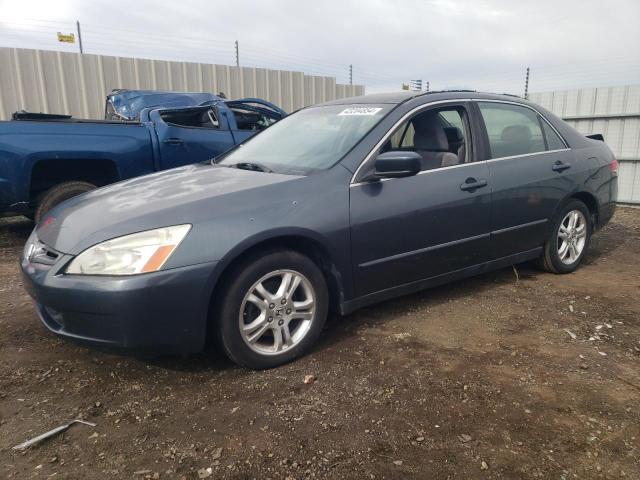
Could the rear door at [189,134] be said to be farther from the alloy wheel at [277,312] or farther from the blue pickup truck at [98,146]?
the alloy wheel at [277,312]

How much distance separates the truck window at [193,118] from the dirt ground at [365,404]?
12.4 ft

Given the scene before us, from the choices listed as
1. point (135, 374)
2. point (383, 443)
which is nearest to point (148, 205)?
point (135, 374)

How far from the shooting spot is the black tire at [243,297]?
2.66 metres

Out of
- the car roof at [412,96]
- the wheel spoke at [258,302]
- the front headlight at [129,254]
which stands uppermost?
the car roof at [412,96]

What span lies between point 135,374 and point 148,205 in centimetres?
96

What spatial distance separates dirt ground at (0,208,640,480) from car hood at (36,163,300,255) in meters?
0.80

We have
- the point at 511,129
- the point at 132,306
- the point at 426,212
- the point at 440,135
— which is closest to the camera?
the point at 132,306

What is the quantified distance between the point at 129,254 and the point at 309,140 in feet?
5.31

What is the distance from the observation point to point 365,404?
2.50 meters

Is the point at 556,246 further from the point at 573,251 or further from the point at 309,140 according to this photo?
the point at 309,140

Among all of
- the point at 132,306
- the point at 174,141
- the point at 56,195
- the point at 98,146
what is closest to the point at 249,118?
the point at 174,141

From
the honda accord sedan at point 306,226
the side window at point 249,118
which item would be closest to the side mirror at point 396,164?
the honda accord sedan at point 306,226

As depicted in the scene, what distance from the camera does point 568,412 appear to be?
2.42 m

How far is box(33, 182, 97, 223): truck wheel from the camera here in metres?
5.34
